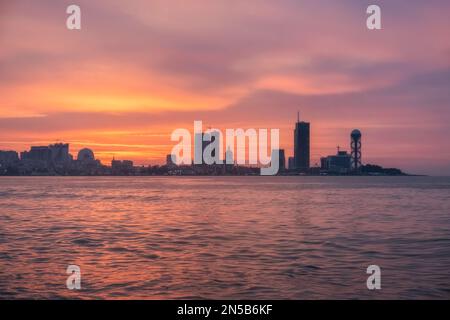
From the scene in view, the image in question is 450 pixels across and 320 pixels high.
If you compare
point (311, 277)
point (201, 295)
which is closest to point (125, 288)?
point (201, 295)

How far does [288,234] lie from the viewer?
3519 cm

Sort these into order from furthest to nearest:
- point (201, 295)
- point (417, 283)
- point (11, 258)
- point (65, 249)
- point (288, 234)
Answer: point (288, 234) → point (65, 249) → point (11, 258) → point (417, 283) → point (201, 295)

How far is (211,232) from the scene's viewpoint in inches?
1448

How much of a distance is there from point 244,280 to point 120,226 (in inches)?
946

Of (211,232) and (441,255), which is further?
(211,232)

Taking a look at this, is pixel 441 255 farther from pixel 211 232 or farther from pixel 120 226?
pixel 120 226

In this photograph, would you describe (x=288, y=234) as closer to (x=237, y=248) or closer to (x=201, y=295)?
(x=237, y=248)
